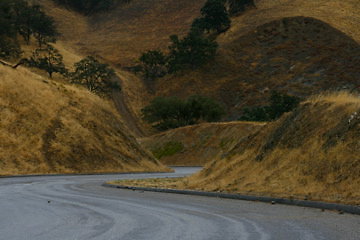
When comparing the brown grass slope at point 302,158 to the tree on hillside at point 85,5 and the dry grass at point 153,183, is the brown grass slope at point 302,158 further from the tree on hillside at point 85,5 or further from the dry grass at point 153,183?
the tree on hillside at point 85,5

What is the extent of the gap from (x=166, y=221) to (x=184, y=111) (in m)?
77.6

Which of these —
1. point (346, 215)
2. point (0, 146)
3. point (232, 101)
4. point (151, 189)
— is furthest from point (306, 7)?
point (346, 215)

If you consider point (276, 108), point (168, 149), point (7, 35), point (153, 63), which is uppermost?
point (7, 35)

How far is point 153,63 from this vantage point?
11644cm

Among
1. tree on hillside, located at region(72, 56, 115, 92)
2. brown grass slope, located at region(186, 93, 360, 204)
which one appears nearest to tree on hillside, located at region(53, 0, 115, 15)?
tree on hillside, located at region(72, 56, 115, 92)

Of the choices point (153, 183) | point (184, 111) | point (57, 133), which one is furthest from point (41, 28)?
point (153, 183)

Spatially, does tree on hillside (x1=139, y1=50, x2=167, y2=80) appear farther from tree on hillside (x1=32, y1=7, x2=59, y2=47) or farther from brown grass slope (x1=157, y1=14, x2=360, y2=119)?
tree on hillside (x1=32, y1=7, x2=59, y2=47)

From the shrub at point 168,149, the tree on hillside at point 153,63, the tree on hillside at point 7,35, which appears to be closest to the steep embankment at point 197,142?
the shrub at point 168,149

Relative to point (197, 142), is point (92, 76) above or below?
above

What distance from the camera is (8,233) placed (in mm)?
9680

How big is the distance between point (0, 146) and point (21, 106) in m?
6.13

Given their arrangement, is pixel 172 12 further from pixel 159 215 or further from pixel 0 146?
pixel 159 215

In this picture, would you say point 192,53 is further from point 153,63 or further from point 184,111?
point 184,111

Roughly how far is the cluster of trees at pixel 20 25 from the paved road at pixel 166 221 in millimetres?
89244
